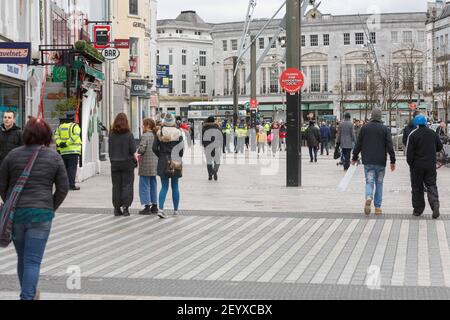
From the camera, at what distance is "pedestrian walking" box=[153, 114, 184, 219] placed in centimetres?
1495

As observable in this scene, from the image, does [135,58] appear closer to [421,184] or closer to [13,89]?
[13,89]

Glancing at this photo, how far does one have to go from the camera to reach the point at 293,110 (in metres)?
21.5

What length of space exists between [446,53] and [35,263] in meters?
76.8

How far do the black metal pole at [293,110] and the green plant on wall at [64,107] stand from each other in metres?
5.42

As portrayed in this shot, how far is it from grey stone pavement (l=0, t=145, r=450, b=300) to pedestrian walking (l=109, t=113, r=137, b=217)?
0.32 m

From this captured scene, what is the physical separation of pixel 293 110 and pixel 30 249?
1468 cm

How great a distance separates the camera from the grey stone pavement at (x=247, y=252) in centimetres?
868

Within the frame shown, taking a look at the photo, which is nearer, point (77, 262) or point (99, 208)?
point (77, 262)

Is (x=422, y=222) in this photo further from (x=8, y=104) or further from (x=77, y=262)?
(x=8, y=104)

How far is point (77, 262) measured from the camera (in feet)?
34.3

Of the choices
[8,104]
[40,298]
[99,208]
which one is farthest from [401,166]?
[40,298]

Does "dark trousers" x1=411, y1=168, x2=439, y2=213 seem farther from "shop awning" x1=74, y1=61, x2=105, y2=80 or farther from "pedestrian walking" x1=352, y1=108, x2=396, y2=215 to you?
"shop awning" x1=74, y1=61, x2=105, y2=80

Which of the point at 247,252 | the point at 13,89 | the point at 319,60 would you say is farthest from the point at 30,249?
the point at 319,60

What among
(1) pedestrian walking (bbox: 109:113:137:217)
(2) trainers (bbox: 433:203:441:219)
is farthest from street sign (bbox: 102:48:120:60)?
(2) trainers (bbox: 433:203:441:219)
